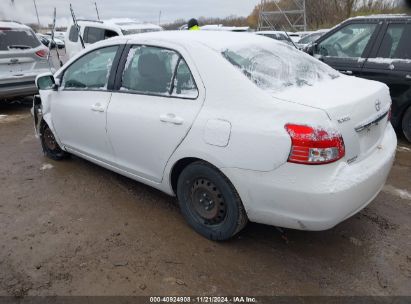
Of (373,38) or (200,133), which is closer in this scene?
(200,133)

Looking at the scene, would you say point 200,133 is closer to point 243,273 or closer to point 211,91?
point 211,91

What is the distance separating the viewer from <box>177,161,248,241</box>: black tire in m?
2.88

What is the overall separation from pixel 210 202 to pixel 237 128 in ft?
2.42

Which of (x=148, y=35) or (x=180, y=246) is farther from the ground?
(x=148, y=35)

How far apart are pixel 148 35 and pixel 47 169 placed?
233 cm

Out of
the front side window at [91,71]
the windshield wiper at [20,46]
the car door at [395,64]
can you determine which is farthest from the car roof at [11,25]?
the car door at [395,64]

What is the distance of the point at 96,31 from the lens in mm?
9742

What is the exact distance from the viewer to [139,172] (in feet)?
11.7

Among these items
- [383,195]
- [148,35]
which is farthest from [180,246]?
[383,195]

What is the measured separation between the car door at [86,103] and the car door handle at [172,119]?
84 cm

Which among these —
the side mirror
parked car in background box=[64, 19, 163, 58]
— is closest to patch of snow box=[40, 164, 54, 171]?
the side mirror

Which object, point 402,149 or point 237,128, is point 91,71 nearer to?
point 237,128

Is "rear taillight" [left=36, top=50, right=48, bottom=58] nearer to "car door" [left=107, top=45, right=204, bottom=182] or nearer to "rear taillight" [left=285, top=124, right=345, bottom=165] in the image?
"car door" [left=107, top=45, right=204, bottom=182]

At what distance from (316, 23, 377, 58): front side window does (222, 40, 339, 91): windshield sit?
98.0 inches
